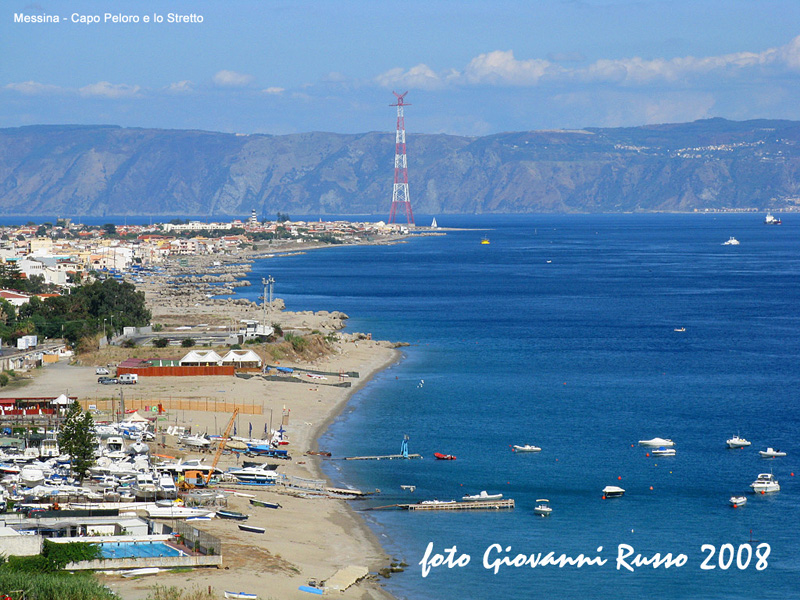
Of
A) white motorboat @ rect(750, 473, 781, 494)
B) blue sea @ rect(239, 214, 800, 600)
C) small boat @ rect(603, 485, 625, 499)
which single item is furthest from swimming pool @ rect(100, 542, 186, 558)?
white motorboat @ rect(750, 473, 781, 494)

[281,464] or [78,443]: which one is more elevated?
[78,443]

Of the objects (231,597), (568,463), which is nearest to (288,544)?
(231,597)

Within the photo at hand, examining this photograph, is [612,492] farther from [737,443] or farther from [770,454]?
[737,443]

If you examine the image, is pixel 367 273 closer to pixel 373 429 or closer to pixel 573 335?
pixel 573 335

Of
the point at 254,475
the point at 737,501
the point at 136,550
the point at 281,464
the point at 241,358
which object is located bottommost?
the point at 737,501

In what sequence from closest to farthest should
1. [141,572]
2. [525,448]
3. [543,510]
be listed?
[141,572] < [543,510] < [525,448]

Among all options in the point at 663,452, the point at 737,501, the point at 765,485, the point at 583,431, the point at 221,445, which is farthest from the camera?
the point at 583,431

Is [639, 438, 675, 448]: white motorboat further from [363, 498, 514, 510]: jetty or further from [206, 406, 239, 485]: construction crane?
[206, 406, 239, 485]: construction crane

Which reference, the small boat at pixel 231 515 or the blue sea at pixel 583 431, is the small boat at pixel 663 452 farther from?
the small boat at pixel 231 515

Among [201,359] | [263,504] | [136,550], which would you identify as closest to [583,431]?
[263,504]
